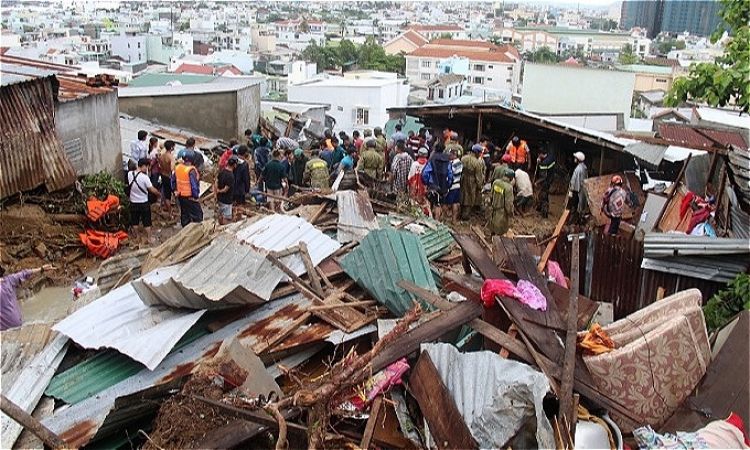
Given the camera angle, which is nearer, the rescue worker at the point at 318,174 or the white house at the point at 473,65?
the rescue worker at the point at 318,174

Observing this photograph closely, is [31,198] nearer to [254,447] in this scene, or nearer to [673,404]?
[254,447]

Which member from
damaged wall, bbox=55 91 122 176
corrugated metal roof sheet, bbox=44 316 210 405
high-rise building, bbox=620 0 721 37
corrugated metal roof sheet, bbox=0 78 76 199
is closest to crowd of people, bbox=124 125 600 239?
damaged wall, bbox=55 91 122 176

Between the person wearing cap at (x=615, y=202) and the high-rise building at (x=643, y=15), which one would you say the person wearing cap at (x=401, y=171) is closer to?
the person wearing cap at (x=615, y=202)

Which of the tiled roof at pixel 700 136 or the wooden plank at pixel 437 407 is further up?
the tiled roof at pixel 700 136

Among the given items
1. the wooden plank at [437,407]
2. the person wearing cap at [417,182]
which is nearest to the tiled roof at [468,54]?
the person wearing cap at [417,182]

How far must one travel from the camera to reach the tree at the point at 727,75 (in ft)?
27.1

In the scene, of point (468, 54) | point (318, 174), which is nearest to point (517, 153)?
point (318, 174)

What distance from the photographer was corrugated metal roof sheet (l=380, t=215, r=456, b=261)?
8.52 meters

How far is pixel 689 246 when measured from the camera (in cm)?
790

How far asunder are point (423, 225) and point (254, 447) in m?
5.20

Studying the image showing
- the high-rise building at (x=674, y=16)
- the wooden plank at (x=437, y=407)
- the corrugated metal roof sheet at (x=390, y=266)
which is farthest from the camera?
the high-rise building at (x=674, y=16)

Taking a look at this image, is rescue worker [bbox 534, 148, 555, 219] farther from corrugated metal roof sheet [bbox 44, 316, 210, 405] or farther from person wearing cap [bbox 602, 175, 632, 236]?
corrugated metal roof sheet [bbox 44, 316, 210, 405]

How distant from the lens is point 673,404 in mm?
5492

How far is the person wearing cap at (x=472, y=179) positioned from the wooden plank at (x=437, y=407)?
762 centimetres
